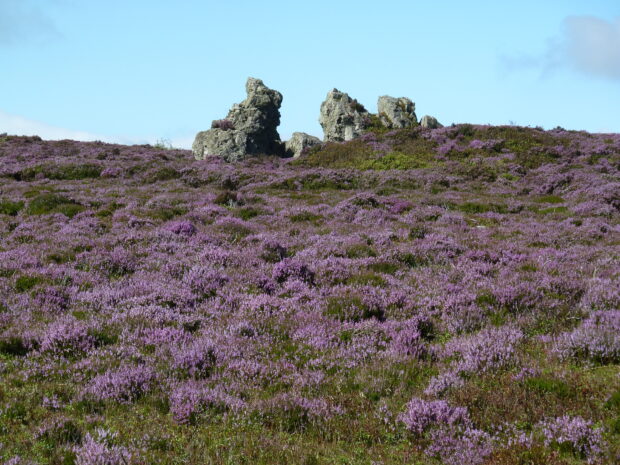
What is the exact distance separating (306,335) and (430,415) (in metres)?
3.04

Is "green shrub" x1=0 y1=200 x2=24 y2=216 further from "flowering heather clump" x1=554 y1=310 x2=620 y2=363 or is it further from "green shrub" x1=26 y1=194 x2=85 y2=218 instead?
"flowering heather clump" x1=554 y1=310 x2=620 y2=363

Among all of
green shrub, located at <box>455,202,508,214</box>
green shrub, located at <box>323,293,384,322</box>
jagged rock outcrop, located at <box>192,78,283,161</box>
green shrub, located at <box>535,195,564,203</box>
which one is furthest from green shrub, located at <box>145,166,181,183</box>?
green shrub, located at <box>323,293,384,322</box>

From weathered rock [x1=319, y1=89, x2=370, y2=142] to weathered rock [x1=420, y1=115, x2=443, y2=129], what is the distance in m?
5.59

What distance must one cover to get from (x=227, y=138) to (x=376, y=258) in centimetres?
3428

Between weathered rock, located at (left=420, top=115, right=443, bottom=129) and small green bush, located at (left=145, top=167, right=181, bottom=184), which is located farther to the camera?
weathered rock, located at (left=420, top=115, right=443, bottom=129)

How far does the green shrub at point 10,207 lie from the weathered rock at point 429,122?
36.0m

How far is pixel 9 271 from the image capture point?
11.4 metres

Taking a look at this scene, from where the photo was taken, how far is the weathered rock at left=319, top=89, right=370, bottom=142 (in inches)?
1750

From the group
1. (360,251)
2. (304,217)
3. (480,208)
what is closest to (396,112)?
(480,208)

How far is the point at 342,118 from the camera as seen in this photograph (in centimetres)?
4494

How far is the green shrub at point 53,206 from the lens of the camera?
18953 mm

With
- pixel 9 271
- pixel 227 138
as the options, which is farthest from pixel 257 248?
pixel 227 138

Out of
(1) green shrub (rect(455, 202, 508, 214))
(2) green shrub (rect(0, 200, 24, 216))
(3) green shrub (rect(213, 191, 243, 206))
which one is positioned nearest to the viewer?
(2) green shrub (rect(0, 200, 24, 216))

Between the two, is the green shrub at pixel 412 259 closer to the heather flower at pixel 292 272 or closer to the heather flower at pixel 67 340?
the heather flower at pixel 292 272
